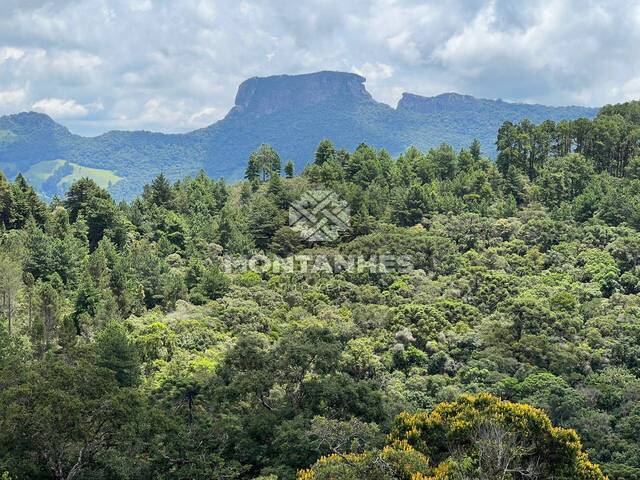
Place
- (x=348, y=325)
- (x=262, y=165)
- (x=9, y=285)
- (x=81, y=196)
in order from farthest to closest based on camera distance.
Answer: (x=262, y=165) → (x=81, y=196) → (x=9, y=285) → (x=348, y=325)

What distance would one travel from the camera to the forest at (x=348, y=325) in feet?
61.3

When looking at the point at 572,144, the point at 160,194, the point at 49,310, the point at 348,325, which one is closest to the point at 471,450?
the point at 348,325

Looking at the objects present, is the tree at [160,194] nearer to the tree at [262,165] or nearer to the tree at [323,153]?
the tree at [262,165]

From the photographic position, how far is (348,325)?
1428 inches

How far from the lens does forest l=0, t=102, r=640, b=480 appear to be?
1867 centimetres

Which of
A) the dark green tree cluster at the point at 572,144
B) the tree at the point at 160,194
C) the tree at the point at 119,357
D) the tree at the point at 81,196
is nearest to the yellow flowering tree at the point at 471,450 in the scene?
the tree at the point at 119,357

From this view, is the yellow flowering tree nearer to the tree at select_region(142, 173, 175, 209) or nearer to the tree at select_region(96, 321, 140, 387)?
the tree at select_region(96, 321, 140, 387)

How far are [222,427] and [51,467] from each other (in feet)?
16.9

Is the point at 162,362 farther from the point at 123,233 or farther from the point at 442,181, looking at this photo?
the point at 442,181

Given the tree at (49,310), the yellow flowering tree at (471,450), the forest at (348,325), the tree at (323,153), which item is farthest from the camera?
the tree at (323,153)

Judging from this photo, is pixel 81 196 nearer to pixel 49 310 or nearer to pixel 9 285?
pixel 9 285

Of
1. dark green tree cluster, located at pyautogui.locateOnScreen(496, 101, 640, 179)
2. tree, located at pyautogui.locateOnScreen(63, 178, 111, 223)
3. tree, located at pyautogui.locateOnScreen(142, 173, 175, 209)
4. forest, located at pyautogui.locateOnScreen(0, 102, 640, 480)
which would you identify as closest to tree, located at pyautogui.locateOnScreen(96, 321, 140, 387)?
forest, located at pyautogui.locateOnScreen(0, 102, 640, 480)

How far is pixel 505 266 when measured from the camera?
43688mm

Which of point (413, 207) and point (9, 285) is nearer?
Answer: point (9, 285)
